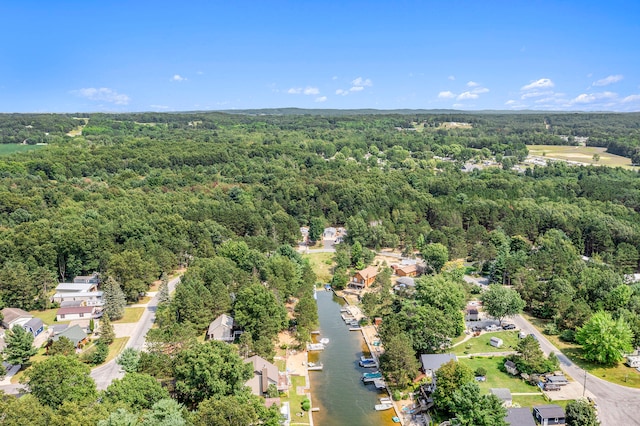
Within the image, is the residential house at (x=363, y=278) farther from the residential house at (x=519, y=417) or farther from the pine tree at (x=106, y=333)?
the residential house at (x=519, y=417)

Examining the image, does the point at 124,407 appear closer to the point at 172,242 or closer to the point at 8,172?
the point at 172,242

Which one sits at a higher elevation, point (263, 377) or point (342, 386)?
point (263, 377)

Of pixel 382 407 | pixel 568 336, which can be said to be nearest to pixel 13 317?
pixel 382 407

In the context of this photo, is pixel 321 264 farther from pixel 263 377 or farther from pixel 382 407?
pixel 382 407

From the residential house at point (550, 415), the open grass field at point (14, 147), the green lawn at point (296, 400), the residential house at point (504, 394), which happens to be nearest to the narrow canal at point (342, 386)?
the green lawn at point (296, 400)

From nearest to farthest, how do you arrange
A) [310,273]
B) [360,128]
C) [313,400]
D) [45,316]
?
1. [313,400]
2. [45,316]
3. [310,273]
4. [360,128]

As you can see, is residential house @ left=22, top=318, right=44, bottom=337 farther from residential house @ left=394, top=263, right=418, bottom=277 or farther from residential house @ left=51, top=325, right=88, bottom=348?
residential house @ left=394, top=263, right=418, bottom=277

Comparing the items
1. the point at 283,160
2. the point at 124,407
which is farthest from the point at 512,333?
the point at 283,160
